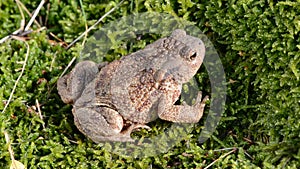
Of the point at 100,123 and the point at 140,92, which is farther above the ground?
the point at 140,92

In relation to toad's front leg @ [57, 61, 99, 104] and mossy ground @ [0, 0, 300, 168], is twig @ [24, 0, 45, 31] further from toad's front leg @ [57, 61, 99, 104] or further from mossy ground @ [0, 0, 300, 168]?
toad's front leg @ [57, 61, 99, 104]

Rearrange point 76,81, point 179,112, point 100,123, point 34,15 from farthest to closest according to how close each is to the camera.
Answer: point 34,15
point 76,81
point 179,112
point 100,123

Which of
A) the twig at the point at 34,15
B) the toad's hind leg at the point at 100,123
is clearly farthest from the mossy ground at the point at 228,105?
the twig at the point at 34,15

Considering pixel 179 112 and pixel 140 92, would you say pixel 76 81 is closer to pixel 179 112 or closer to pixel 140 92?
pixel 140 92

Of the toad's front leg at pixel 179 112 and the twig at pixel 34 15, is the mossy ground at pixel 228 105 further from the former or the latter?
the twig at pixel 34 15

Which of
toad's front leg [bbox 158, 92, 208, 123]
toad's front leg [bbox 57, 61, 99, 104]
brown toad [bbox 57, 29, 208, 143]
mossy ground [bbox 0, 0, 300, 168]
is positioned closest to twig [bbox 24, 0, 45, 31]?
mossy ground [bbox 0, 0, 300, 168]

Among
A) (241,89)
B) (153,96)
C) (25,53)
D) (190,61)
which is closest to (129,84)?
(153,96)

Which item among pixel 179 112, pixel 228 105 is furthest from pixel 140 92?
pixel 228 105
